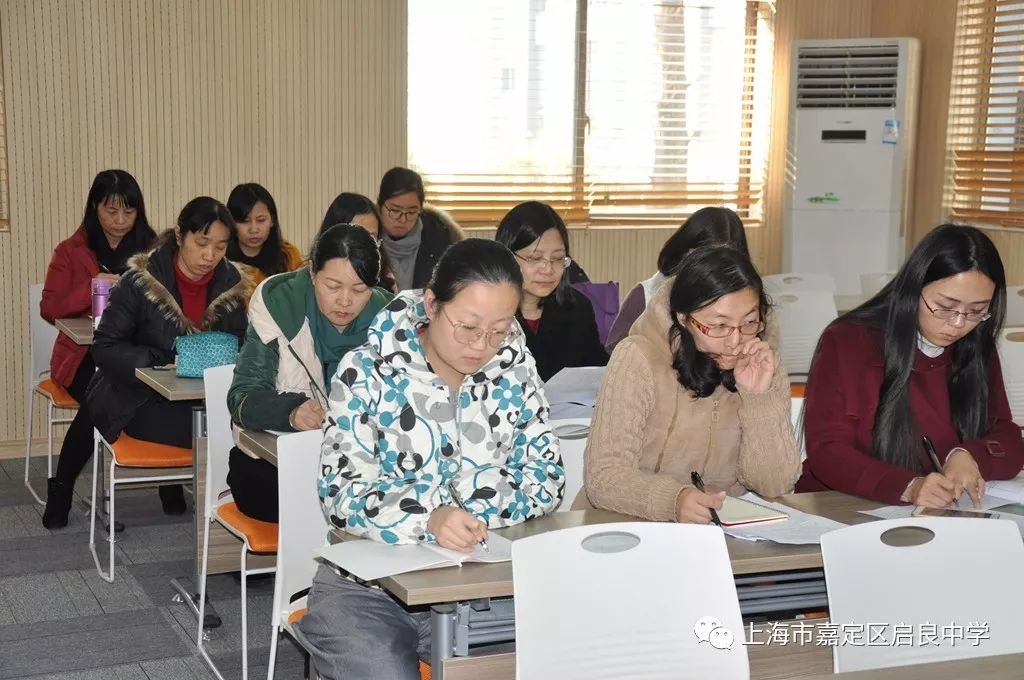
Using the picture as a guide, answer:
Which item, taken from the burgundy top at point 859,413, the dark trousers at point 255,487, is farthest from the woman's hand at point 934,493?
the dark trousers at point 255,487

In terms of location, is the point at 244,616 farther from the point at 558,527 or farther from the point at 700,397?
the point at 700,397

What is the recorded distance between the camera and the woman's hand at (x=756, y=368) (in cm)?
270

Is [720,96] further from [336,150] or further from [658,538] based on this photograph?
[658,538]

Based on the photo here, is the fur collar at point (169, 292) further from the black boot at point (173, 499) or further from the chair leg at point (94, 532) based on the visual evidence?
the black boot at point (173, 499)

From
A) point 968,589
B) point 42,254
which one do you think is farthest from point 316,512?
point 42,254

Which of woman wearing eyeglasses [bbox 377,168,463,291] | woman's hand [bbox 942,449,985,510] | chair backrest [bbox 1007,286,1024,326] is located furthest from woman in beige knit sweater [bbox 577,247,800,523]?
chair backrest [bbox 1007,286,1024,326]

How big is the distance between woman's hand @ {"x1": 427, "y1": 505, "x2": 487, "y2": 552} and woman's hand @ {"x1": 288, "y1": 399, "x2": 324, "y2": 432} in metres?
1.13

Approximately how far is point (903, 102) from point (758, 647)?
17.5 ft

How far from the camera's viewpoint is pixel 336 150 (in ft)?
21.9

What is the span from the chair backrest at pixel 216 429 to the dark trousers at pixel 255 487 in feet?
0.59

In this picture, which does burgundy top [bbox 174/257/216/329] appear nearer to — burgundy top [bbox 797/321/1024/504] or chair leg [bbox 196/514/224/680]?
chair leg [bbox 196/514/224/680]

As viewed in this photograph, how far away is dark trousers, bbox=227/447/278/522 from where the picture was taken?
3.42 meters

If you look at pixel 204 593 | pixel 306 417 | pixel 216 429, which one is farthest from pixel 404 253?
pixel 306 417

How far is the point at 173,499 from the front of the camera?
537 cm
